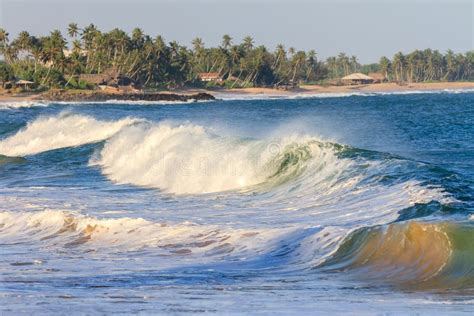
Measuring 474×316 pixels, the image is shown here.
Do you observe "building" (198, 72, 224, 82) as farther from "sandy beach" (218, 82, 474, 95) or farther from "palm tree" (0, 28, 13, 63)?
"palm tree" (0, 28, 13, 63)

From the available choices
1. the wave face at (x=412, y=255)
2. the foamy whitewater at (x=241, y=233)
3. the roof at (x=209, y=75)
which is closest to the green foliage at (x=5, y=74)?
Result: the roof at (x=209, y=75)

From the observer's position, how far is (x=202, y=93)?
383ft

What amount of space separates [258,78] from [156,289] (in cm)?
15293

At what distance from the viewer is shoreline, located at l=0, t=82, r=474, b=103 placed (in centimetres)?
10594

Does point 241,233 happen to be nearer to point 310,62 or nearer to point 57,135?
point 57,135

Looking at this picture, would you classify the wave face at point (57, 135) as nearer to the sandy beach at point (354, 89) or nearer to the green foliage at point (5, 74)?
the green foliage at point (5, 74)

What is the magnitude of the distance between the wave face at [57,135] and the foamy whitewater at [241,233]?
9803 mm

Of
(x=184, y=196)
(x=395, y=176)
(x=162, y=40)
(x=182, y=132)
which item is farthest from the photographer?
(x=162, y=40)

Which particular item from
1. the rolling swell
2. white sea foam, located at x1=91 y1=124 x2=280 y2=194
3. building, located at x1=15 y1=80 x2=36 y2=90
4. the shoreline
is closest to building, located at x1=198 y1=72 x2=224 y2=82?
the shoreline

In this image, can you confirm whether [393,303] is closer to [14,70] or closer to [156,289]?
[156,289]

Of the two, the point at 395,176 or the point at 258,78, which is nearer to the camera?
the point at 395,176

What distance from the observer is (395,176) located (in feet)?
58.2

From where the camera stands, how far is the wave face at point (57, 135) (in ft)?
118

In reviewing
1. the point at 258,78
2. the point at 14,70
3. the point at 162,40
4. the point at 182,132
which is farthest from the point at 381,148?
the point at 258,78
